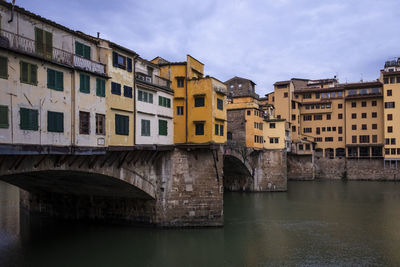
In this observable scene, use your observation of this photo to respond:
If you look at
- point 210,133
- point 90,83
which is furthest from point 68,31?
point 210,133

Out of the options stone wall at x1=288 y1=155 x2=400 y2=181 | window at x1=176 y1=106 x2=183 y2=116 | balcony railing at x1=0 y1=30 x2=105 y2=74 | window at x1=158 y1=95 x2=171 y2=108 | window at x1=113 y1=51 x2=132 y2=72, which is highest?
window at x1=113 y1=51 x2=132 y2=72

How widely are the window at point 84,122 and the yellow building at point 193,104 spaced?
940 cm

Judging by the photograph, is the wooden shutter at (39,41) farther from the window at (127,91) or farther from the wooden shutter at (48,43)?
the window at (127,91)

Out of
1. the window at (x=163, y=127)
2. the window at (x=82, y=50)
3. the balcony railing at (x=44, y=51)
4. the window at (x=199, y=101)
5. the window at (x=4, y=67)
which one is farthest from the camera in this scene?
the window at (x=199, y=101)

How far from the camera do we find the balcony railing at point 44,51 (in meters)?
15.4

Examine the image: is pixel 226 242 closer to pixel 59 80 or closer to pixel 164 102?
pixel 164 102

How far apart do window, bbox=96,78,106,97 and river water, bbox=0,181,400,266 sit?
35.2ft

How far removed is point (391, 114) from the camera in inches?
2539

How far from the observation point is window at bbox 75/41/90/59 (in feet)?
63.5

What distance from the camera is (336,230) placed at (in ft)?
92.4

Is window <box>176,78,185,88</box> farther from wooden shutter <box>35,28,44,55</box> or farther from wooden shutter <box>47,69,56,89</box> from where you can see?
wooden shutter <box>35,28,44,55</box>

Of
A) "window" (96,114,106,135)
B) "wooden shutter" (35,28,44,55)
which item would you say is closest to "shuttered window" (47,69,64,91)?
"wooden shutter" (35,28,44,55)

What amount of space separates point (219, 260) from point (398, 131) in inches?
2281

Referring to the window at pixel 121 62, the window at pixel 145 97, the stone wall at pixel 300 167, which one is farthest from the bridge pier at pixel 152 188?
the stone wall at pixel 300 167
